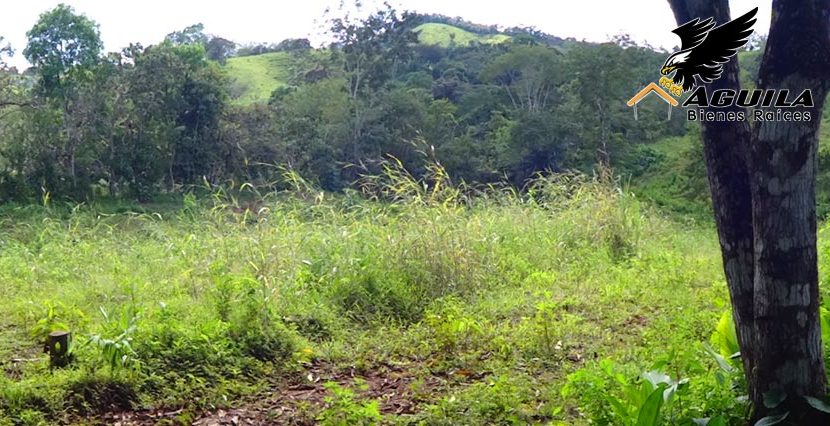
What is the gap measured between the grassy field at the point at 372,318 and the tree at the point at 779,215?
22 centimetres

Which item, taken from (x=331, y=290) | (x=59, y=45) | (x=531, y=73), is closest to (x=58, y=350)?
(x=331, y=290)

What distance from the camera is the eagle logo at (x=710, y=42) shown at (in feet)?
7.49

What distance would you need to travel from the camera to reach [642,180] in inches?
709

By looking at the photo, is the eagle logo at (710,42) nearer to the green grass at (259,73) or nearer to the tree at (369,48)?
the tree at (369,48)

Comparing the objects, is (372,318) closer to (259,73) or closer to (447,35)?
(259,73)

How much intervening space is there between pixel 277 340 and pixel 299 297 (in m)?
0.67

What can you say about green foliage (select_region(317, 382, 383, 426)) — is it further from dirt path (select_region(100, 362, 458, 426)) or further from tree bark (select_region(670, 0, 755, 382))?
tree bark (select_region(670, 0, 755, 382))

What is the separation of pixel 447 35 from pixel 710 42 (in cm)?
3799

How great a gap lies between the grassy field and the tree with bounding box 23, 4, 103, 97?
10.6 metres

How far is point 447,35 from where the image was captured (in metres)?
39.1

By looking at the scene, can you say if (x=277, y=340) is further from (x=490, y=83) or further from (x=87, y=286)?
(x=490, y=83)

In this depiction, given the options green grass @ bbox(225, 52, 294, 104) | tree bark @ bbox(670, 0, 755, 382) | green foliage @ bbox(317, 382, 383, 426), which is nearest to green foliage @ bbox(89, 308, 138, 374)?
green foliage @ bbox(317, 382, 383, 426)

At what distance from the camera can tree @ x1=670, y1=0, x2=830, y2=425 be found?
76.0 inches

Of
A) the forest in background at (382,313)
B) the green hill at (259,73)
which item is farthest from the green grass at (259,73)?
the forest in background at (382,313)
